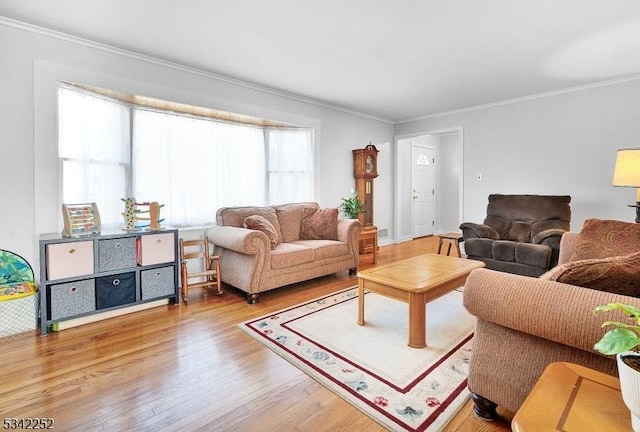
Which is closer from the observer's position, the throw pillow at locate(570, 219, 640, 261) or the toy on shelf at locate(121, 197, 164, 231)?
the throw pillow at locate(570, 219, 640, 261)

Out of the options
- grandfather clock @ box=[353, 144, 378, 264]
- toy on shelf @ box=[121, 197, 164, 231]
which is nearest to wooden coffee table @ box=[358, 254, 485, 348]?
toy on shelf @ box=[121, 197, 164, 231]

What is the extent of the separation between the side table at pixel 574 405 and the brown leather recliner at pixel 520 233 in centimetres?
292

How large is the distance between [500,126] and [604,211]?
5.81 ft

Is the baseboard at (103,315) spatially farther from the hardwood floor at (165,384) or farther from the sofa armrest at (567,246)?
the sofa armrest at (567,246)

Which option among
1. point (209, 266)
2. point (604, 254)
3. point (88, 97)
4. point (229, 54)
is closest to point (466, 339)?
point (604, 254)

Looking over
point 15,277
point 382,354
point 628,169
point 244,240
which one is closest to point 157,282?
point 244,240

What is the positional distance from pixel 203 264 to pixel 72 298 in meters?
1.36

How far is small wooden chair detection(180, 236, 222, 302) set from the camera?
320 cm

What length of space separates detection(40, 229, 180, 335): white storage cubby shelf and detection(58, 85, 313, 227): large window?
615mm

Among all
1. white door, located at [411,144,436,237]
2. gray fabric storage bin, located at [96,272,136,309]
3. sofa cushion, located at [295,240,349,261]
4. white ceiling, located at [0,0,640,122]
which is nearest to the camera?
white ceiling, located at [0,0,640,122]

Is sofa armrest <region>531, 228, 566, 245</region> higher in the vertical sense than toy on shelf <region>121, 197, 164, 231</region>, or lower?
lower

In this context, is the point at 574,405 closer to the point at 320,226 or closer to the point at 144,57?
the point at 320,226

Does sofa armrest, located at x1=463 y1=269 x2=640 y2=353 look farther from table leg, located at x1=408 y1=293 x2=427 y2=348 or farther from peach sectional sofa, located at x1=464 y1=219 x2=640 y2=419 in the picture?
table leg, located at x1=408 y1=293 x2=427 y2=348

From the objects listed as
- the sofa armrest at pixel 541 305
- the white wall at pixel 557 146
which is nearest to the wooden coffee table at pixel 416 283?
the sofa armrest at pixel 541 305
